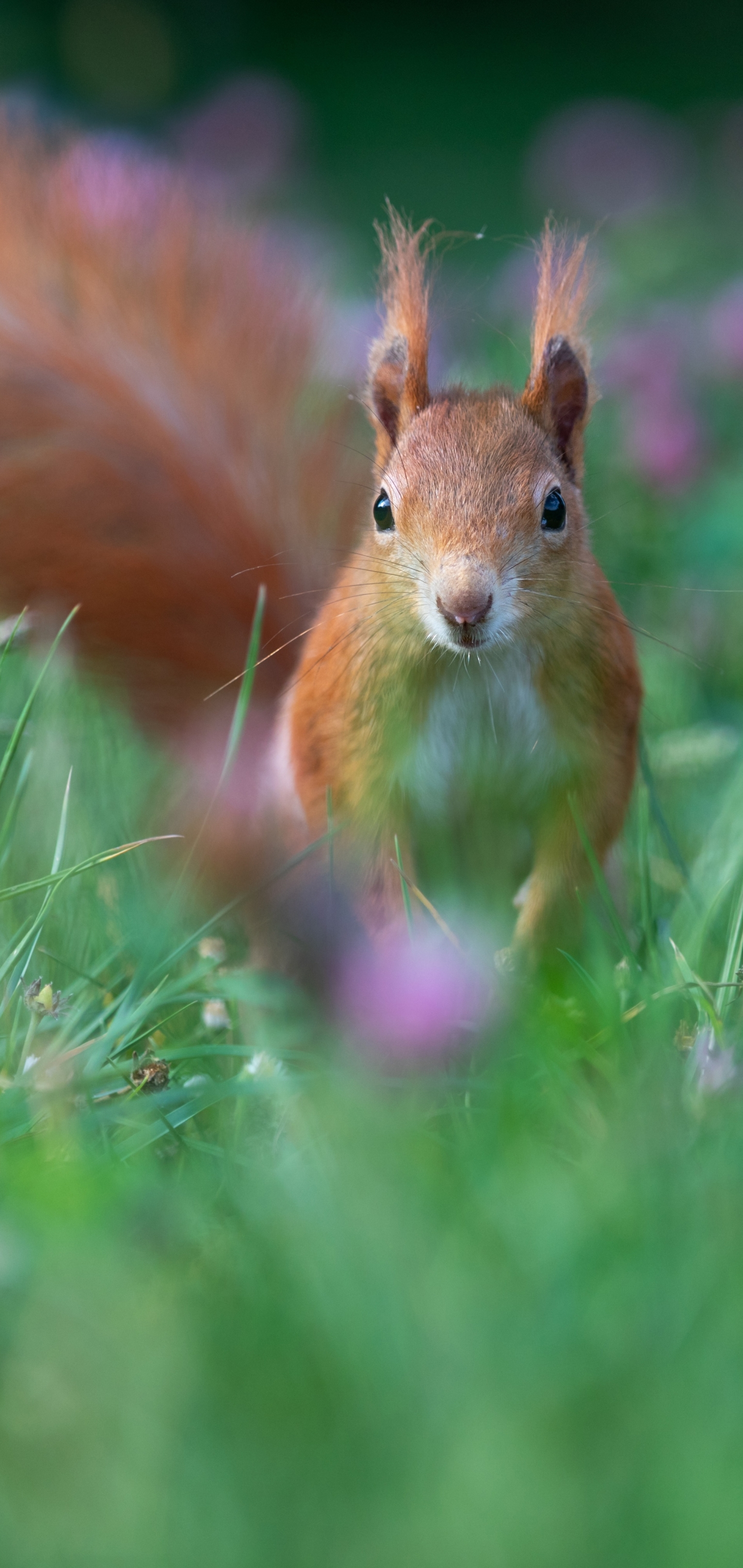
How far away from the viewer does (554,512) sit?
3.43 feet

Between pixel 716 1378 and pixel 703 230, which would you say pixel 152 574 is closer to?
pixel 716 1378

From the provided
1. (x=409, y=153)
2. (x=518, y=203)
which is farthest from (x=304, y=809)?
(x=409, y=153)

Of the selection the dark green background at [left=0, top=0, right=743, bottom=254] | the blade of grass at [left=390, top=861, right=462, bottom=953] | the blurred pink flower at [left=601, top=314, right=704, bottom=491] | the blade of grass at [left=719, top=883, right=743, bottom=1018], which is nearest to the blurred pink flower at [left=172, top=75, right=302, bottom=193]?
the dark green background at [left=0, top=0, right=743, bottom=254]

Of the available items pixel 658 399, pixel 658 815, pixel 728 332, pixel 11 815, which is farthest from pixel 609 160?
pixel 11 815

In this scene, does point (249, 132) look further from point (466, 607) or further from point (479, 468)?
point (466, 607)

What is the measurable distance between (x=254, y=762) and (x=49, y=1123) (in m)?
0.56

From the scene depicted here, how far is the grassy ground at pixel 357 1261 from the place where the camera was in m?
0.54

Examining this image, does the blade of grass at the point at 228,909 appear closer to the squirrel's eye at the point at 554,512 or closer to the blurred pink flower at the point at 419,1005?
the blurred pink flower at the point at 419,1005

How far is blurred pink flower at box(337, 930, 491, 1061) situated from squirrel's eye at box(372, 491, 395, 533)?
0.32 metres

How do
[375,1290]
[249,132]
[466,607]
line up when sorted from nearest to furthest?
[375,1290]
[466,607]
[249,132]

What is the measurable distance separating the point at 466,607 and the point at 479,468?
0.48ft

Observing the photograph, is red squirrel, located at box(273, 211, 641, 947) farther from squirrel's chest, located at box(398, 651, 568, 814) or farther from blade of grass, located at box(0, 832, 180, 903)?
blade of grass, located at box(0, 832, 180, 903)

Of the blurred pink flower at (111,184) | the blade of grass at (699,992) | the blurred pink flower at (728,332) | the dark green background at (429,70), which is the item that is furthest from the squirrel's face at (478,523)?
the dark green background at (429,70)

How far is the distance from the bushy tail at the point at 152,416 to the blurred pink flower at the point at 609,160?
4.39 feet
